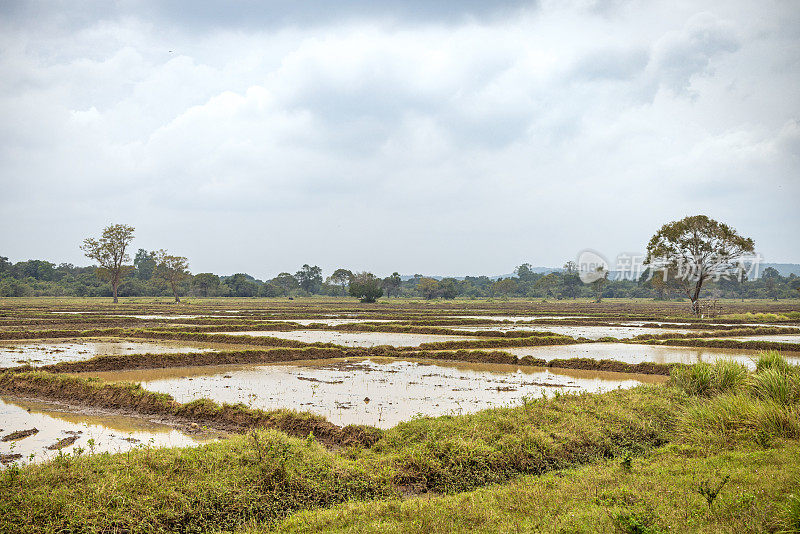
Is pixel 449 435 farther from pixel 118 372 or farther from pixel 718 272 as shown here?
pixel 718 272

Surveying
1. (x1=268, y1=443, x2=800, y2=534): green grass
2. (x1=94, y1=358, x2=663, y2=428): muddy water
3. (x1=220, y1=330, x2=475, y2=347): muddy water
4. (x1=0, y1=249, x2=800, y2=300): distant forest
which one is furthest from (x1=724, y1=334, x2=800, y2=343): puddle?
(x1=0, y1=249, x2=800, y2=300): distant forest

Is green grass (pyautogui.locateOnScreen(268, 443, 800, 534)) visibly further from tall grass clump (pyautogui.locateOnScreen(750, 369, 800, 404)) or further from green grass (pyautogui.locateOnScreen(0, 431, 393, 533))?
tall grass clump (pyautogui.locateOnScreen(750, 369, 800, 404))

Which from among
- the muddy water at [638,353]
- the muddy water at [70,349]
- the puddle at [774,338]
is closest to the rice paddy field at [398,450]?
the muddy water at [70,349]

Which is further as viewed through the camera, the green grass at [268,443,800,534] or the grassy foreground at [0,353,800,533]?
the grassy foreground at [0,353,800,533]

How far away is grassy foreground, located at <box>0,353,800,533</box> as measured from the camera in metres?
6.02

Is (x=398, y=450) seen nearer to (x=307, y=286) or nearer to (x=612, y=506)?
(x=612, y=506)

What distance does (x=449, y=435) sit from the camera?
30.3ft

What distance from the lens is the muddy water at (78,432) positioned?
31.6 feet

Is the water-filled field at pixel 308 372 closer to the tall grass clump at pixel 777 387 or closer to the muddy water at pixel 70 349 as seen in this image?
the muddy water at pixel 70 349

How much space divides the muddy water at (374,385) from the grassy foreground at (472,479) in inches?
96.5

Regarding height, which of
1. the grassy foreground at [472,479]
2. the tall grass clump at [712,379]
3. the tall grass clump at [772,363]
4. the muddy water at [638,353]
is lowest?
the muddy water at [638,353]

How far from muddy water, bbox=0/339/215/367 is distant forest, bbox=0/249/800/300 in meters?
63.3

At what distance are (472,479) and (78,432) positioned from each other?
29.2ft

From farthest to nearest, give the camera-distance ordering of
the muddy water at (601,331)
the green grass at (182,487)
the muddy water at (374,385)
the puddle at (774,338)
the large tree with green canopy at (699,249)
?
the large tree with green canopy at (699,249) < the muddy water at (601,331) < the puddle at (774,338) < the muddy water at (374,385) < the green grass at (182,487)
